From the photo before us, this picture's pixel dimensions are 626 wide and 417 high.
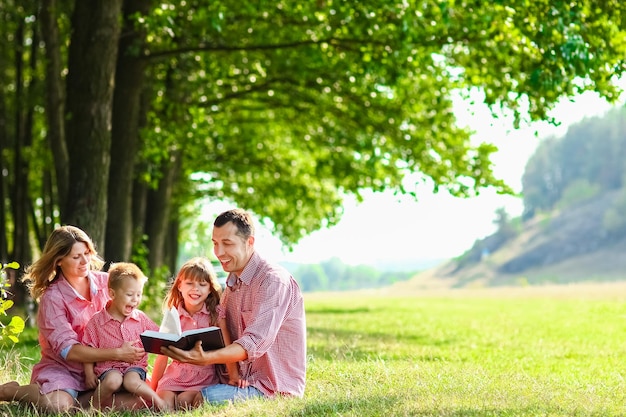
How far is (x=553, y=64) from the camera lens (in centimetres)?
1430

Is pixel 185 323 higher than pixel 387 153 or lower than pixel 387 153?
lower

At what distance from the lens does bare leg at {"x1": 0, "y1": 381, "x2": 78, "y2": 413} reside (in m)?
8.09

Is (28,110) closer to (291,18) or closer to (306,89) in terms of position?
(306,89)

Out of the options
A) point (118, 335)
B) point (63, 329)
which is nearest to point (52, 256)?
point (63, 329)

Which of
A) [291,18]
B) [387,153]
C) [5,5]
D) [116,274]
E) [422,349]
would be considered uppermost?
[5,5]

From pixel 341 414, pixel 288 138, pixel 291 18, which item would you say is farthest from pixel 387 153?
pixel 341 414

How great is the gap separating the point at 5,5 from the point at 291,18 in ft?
26.6

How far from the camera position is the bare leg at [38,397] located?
319 inches

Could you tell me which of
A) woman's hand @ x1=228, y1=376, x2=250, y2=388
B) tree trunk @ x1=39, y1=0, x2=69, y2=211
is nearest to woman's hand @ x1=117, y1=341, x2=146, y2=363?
woman's hand @ x1=228, y1=376, x2=250, y2=388

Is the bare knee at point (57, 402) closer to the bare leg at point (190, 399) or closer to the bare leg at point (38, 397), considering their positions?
the bare leg at point (38, 397)

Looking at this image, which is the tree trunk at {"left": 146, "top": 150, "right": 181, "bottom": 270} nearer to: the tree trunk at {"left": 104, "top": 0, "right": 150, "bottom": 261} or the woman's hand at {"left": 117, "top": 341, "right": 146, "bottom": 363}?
the tree trunk at {"left": 104, "top": 0, "right": 150, "bottom": 261}

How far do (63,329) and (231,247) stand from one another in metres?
1.68

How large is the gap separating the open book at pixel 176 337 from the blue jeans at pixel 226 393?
616 millimetres

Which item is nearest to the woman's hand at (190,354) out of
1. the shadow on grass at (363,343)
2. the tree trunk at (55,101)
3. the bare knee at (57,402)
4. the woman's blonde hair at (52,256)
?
the bare knee at (57,402)
